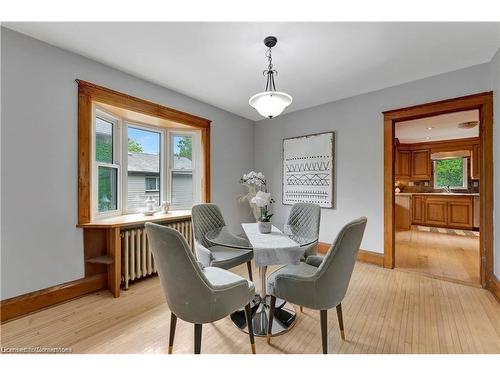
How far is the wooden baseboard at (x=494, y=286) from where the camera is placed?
2175 mm

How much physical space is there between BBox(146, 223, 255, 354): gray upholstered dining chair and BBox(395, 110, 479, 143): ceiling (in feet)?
14.9

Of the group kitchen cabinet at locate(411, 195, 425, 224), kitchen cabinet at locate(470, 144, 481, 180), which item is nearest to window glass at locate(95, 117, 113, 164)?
kitchen cabinet at locate(411, 195, 425, 224)

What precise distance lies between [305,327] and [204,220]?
142 centimetres

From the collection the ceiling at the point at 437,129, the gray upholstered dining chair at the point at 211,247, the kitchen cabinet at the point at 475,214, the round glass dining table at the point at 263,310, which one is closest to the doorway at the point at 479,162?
the ceiling at the point at 437,129

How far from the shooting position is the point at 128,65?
2383 millimetres

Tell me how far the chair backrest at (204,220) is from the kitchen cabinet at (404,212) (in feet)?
16.6

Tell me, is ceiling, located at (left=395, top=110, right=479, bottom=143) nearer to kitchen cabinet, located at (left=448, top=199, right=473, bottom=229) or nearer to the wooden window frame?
kitchen cabinet, located at (left=448, top=199, right=473, bottom=229)

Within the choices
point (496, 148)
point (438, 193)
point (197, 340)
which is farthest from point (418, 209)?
point (197, 340)

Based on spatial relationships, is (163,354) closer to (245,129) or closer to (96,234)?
(96,234)

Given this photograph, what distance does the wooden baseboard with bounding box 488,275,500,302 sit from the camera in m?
2.17

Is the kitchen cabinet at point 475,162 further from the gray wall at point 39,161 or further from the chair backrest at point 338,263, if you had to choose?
the gray wall at point 39,161

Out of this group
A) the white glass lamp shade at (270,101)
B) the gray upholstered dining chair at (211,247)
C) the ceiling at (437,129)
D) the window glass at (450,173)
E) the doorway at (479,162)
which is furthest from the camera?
the window glass at (450,173)

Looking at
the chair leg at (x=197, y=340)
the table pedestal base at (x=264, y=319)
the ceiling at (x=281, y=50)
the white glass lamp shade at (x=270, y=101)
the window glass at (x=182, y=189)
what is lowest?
the table pedestal base at (x=264, y=319)
